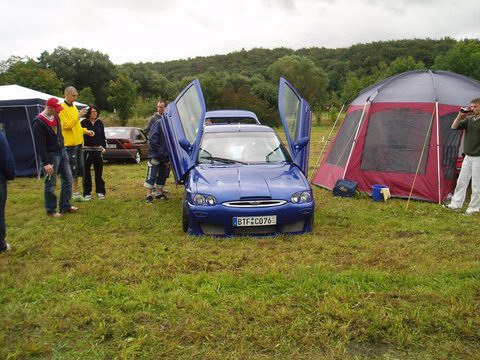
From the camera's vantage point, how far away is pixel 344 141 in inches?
362

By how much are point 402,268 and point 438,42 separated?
81.7 meters

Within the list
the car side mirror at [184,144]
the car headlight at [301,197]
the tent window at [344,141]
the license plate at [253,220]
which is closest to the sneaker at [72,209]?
the car side mirror at [184,144]

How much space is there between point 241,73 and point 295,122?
63.3m

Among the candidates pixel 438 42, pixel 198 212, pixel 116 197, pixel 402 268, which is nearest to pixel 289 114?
pixel 198 212

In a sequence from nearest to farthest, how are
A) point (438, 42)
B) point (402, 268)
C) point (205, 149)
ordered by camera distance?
1. point (402, 268)
2. point (205, 149)
3. point (438, 42)

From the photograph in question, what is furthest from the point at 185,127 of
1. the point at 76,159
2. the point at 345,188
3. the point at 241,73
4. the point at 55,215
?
the point at 241,73

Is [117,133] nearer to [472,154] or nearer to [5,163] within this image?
[5,163]

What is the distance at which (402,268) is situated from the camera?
14.6ft

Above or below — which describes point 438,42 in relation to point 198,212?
above

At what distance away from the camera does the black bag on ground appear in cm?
838

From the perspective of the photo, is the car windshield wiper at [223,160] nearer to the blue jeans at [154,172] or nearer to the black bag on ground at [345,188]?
the blue jeans at [154,172]

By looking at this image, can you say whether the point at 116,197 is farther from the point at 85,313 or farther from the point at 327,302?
the point at 327,302

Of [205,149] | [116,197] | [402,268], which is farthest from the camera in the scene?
[116,197]

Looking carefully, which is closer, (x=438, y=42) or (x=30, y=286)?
(x=30, y=286)
